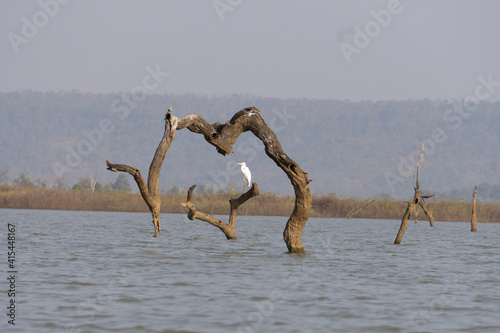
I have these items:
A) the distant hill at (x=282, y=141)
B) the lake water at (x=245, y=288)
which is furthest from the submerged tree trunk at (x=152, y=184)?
the distant hill at (x=282, y=141)

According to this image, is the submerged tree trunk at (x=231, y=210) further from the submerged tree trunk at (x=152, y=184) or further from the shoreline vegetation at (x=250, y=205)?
the shoreline vegetation at (x=250, y=205)

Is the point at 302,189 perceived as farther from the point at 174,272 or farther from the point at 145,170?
the point at 145,170

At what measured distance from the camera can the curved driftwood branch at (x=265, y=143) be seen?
20.1m

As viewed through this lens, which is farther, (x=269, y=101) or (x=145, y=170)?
(x=269, y=101)

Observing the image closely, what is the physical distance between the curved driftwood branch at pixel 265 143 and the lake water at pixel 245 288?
1485 millimetres

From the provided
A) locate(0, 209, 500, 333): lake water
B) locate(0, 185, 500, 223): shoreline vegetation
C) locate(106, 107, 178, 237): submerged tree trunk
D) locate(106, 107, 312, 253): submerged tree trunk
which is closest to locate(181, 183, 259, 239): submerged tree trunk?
locate(0, 209, 500, 333): lake water

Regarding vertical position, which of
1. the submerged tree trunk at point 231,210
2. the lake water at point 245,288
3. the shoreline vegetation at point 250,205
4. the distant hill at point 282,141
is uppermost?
the distant hill at point 282,141

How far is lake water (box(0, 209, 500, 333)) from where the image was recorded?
39.8 ft

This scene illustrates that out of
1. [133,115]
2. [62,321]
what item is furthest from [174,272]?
[133,115]

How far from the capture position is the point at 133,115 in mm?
185000

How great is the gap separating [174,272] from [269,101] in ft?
590

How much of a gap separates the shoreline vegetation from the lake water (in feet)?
101

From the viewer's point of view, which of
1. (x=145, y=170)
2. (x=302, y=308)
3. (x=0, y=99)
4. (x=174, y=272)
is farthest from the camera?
(x=0, y=99)

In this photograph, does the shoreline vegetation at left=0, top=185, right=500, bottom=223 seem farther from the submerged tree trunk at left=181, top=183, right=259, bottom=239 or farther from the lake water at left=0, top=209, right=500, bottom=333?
the lake water at left=0, top=209, right=500, bottom=333
